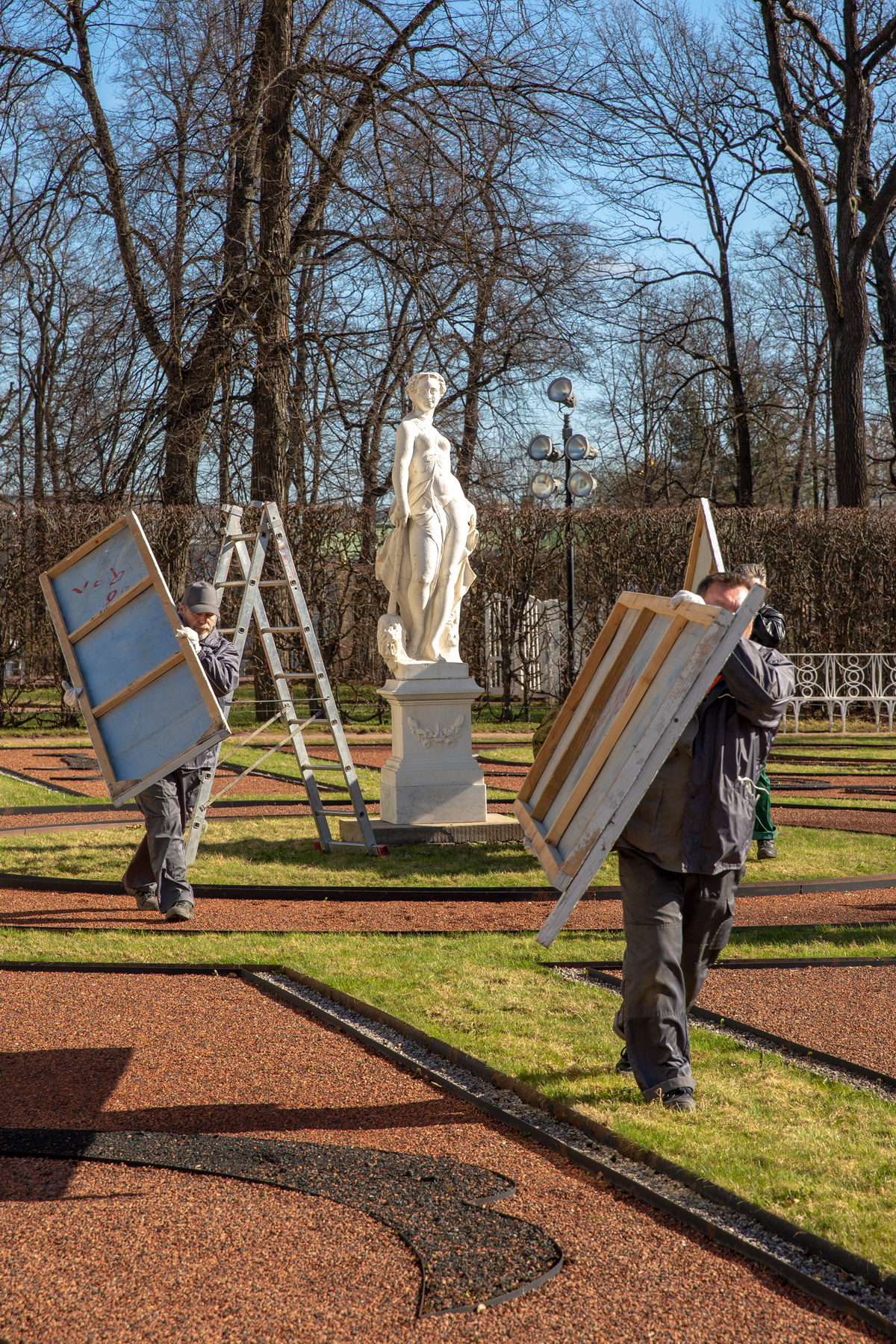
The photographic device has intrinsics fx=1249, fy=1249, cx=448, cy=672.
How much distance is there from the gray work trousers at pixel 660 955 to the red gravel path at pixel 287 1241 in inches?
19.2

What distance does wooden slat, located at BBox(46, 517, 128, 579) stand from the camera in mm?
6051

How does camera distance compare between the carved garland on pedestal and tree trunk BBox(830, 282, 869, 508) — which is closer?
the carved garland on pedestal

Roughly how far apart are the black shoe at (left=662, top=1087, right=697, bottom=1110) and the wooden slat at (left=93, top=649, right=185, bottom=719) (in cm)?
282

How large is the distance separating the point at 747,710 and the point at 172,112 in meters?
15.2

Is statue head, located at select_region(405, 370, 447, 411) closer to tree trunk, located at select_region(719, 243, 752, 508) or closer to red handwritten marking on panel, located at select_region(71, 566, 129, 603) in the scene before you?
red handwritten marking on panel, located at select_region(71, 566, 129, 603)

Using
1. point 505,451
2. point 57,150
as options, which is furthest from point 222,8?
point 505,451

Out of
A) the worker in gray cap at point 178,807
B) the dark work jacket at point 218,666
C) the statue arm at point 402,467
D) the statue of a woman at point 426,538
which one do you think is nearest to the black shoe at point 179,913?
the worker in gray cap at point 178,807

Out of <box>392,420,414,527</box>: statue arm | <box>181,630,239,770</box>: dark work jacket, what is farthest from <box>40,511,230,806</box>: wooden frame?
<box>392,420,414,527</box>: statue arm

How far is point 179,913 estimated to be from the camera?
6488 millimetres

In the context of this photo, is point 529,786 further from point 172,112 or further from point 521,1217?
point 172,112

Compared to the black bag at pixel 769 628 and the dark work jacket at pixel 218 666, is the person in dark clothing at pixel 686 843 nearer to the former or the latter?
the black bag at pixel 769 628

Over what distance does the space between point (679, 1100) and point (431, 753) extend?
568cm

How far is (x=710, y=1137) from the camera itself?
11.6ft

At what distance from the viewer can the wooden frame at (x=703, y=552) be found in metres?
3.97
